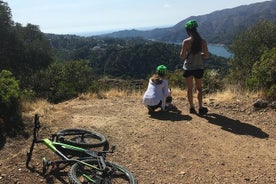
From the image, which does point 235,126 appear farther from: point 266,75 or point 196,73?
point 266,75

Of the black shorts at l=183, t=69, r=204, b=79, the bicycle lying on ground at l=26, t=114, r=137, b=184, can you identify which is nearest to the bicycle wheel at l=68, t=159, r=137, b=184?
the bicycle lying on ground at l=26, t=114, r=137, b=184

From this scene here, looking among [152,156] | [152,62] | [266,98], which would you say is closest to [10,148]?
[152,156]

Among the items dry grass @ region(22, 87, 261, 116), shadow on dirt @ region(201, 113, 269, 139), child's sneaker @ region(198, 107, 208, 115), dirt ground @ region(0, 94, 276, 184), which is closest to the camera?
dirt ground @ region(0, 94, 276, 184)

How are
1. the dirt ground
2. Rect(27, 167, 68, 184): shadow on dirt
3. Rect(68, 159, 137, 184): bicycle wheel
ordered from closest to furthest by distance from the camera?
Rect(68, 159, 137, 184): bicycle wheel < Rect(27, 167, 68, 184): shadow on dirt < the dirt ground

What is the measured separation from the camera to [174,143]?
6.78 metres

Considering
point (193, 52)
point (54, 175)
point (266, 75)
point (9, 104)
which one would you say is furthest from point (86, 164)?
point (266, 75)

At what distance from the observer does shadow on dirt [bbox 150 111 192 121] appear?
8.25m

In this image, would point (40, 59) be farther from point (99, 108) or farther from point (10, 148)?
point (10, 148)

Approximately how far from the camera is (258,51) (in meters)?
29.6

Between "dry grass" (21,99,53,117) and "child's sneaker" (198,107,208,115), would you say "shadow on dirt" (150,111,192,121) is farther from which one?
"dry grass" (21,99,53,117)

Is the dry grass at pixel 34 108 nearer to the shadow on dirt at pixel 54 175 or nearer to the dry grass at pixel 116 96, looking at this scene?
the dry grass at pixel 116 96

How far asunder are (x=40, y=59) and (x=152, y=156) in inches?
1051

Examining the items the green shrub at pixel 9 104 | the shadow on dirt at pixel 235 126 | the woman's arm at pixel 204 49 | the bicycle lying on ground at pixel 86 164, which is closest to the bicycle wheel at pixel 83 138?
the bicycle lying on ground at pixel 86 164

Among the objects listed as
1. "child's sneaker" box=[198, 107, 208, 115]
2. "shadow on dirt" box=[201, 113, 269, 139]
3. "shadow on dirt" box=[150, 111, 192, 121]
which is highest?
"child's sneaker" box=[198, 107, 208, 115]
